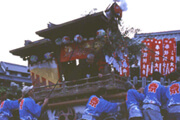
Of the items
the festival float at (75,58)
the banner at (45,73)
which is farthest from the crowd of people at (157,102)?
the banner at (45,73)

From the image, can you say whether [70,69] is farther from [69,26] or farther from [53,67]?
[69,26]

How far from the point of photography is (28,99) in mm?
6352

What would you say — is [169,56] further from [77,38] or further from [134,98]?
[134,98]

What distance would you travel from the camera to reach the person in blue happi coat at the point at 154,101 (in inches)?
235

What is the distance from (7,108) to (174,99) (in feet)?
19.7

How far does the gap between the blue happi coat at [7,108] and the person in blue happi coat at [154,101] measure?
4931mm

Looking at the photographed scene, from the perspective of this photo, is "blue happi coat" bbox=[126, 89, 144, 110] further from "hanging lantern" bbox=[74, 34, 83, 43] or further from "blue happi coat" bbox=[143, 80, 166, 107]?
"hanging lantern" bbox=[74, 34, 83, 43]

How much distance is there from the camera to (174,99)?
5711 millimetres

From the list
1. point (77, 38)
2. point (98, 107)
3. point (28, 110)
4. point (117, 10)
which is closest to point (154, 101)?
point (98, 107)

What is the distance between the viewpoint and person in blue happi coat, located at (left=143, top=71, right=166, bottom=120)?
5.96 metres

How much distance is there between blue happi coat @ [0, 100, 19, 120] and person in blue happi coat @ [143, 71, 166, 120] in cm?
493

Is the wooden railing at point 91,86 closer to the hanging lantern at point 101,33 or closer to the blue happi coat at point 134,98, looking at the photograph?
the hanging lantern at point 101,33

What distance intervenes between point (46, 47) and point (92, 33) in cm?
369

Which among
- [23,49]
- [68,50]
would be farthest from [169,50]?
[23,49]
